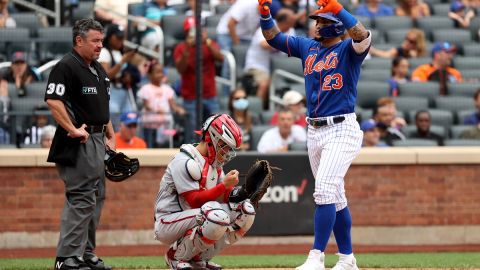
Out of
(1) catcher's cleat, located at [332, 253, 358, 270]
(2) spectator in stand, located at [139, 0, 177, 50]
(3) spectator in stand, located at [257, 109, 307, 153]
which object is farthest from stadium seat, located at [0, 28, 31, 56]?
(1) catcher's cleat, located at [332, 253, 358, 270]

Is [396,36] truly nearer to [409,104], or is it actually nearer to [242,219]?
[409,104]

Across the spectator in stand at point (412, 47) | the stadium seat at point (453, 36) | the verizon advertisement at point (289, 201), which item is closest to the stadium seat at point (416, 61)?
the spectator in stand at point (412, 47)

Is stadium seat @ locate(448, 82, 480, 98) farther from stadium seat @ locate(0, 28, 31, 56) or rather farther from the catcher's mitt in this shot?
the catcher's mitt

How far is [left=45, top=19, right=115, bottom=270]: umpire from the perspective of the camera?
8570 mm

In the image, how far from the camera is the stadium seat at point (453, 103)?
47.5ft

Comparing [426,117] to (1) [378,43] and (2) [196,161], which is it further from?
(2) [196,161]

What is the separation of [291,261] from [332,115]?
8.29ft

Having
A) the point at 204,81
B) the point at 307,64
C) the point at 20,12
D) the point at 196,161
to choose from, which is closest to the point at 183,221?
the point at 196,161

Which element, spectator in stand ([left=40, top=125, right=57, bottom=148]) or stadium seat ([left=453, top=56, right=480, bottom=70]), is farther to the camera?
stadium seat ([left=453, top=56, right=480, bottom=70])

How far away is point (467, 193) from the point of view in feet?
41.5

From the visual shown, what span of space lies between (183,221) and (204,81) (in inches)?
220

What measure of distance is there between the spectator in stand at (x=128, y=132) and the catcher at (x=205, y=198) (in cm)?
436

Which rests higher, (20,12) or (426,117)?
(20,12)

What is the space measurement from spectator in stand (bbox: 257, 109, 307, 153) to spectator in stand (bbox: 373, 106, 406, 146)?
1023mm
